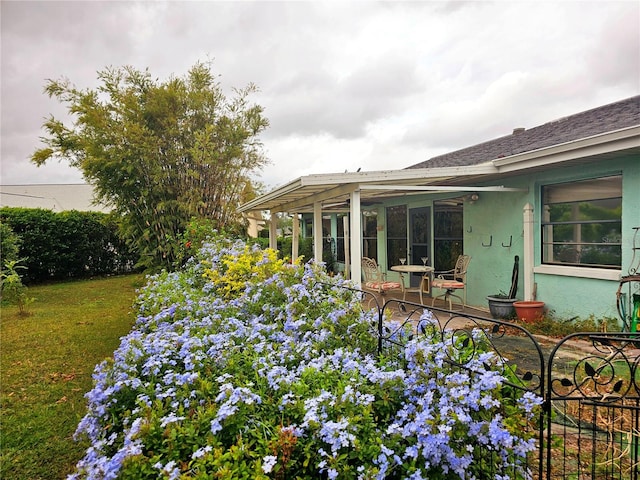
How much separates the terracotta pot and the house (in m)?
0.24

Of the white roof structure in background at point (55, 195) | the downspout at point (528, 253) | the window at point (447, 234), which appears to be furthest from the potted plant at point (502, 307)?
the white roof structure in background at point (55, 195)

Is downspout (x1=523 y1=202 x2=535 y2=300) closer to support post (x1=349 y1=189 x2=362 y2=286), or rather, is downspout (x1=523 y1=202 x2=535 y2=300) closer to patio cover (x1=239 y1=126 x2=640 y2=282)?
patio cover (x1=239 y1=126 x2=640 y2=282)

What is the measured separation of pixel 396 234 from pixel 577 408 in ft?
22.5

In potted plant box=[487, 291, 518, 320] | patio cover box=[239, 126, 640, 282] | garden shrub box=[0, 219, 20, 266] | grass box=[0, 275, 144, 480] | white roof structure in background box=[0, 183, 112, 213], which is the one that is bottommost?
grass box=[0, 275, 144, 480]

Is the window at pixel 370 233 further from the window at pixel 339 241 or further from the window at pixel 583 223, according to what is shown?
the window at pixel 583 223

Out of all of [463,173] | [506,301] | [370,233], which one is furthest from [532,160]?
[370,233]

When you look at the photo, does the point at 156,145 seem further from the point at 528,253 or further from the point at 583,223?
the point at 583,223

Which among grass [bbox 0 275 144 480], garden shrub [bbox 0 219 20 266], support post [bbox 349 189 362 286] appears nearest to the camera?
grass [bbox 0 275 144 480]

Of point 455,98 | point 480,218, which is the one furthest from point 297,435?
point 455,98

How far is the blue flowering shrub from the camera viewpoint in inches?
58.2

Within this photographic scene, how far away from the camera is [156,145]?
8.77 metres

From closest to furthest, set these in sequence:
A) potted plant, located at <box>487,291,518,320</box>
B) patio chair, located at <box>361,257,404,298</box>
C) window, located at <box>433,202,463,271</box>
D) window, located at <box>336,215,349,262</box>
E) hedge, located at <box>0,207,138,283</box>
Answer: potted plant, located at <box>487,291,518,320</box>, patio chair, located at <box>361,257,404,298</box>, window, located at <box>433,202,463,271</box>, hedge, located at <box>0,207,138,283</box>, window, located at <box>336,215,349,262</box>

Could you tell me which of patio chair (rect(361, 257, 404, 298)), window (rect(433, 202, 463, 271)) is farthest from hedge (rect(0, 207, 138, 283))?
window (rect(433, 202, 463, 271))

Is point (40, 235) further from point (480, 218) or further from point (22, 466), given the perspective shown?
point (480, 218)
